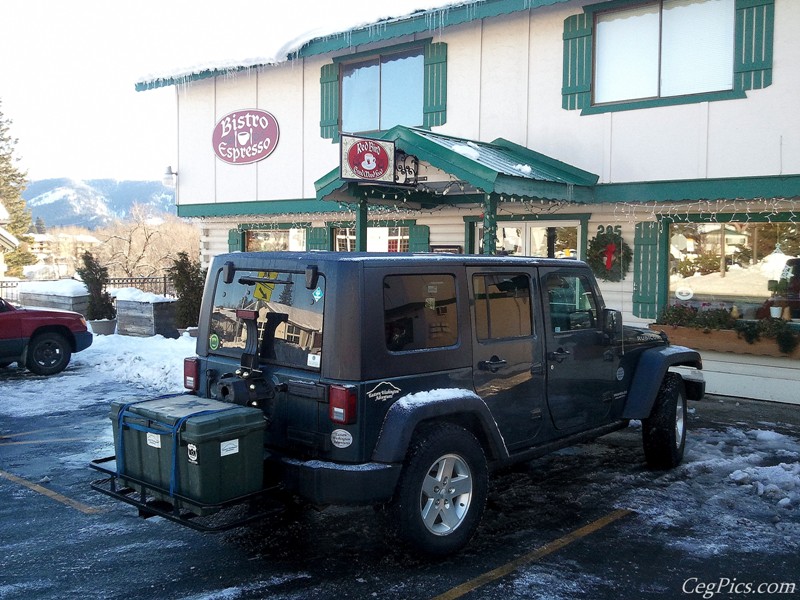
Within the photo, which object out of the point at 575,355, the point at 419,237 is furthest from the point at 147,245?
the point at 575,355

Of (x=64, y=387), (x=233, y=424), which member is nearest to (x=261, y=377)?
(x=233, y=424)

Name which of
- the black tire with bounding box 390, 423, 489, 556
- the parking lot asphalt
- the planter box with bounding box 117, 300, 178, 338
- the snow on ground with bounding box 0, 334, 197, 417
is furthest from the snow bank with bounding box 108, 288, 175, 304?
the black tire with bounding box 390, 423, 489, 556

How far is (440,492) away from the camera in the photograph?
479cm

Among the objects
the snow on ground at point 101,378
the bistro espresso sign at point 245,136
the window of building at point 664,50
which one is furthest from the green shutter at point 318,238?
the window of building at point 664,50

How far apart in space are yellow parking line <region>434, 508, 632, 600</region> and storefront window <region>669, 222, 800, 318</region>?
586 cm

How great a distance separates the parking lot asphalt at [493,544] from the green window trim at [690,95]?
5.30 metres

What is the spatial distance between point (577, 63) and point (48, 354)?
9.40 meters

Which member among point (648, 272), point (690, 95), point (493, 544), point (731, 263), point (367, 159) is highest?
point (690, 95)

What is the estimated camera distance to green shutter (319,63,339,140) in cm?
1455

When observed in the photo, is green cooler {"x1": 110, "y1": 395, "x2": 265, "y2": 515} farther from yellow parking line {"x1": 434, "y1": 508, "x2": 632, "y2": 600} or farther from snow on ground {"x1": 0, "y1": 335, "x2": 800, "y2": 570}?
snow on ground {"x1": 0, "y1": 335, "x2": 800, "y2": 570}

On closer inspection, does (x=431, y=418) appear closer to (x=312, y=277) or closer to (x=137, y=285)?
(x=312, y=277)

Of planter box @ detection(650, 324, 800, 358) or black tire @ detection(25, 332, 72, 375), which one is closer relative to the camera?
planter box @ detection(650, 324, 800, 358)

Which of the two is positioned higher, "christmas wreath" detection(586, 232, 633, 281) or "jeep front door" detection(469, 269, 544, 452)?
"christmas wreath" detection(586, 232, 633, 281)

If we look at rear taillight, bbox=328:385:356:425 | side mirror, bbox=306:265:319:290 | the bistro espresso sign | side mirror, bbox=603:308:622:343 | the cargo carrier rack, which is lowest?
the cargo carrier rack
